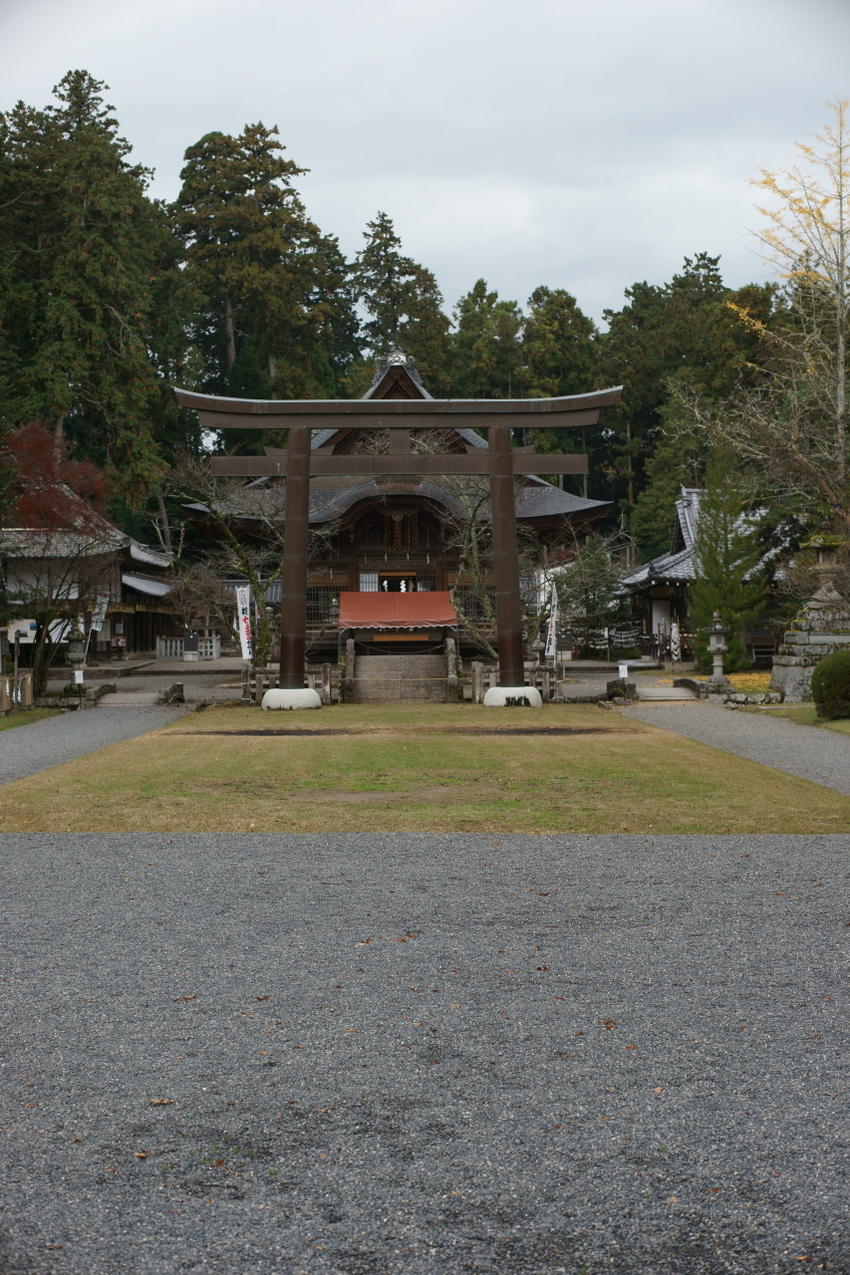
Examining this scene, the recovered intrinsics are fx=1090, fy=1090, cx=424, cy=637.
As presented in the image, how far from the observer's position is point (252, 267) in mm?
52938

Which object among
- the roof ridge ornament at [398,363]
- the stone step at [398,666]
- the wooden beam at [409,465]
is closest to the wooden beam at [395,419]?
the wooden beam at [409,465]

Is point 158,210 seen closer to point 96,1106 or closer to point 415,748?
point 415,748

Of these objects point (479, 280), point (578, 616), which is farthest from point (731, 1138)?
point (479, 280)

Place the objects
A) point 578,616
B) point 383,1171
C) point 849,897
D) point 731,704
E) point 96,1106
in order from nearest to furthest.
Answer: point 383,1171
point 96,1106
point 849,897
point 731,704
point 578,616

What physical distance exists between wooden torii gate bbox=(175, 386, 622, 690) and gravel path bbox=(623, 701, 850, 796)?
3300 millimetres

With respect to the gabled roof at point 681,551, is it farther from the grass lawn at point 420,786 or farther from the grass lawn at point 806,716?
the grass lawn at point 420,786

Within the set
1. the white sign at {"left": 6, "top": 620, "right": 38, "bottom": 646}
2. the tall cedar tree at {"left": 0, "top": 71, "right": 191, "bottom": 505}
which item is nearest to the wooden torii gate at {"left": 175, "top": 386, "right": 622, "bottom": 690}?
the white sign at {"left": 6, "top": 620, "right": 38, "bottom": 646}

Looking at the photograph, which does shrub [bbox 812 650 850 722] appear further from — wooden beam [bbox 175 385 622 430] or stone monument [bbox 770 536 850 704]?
wooden beam [bbox 175 385 622 430]

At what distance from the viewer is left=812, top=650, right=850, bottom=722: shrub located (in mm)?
17469

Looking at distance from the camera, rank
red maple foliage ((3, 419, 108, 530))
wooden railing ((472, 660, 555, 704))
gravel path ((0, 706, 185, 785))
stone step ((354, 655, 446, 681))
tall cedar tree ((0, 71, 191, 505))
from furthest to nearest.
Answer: tall cedar tree ((0, 71, 191, 505)), stone step ((354, 655, 446, 681)), red maple foliage ((3, 419, 108, 530)), wooden railing ((472, 660, 555, 704)), gravel path ((0, 706, 185, 785))

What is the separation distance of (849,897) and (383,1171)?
404cm

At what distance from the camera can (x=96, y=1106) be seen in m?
3.53

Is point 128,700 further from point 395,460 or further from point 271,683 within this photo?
point 395,460

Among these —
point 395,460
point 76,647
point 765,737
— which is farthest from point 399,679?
point 765,737
